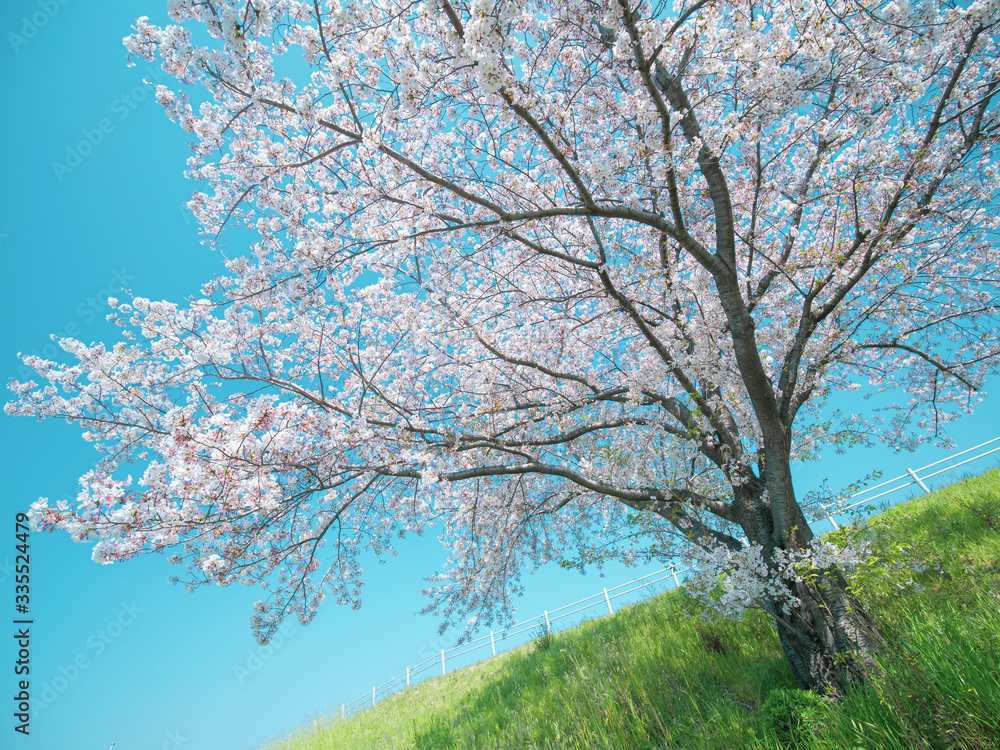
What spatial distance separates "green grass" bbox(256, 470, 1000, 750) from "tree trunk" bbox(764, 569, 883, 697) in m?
0.20

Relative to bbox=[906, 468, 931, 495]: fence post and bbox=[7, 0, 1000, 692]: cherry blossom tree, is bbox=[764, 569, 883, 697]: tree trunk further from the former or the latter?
bbox=[906, 468, 931, 495]: fence post

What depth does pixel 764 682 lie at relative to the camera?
13.6 ft

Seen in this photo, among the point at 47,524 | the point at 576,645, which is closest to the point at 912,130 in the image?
the point at 576,645

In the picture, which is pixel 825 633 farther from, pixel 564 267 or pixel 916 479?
pixel 916 479

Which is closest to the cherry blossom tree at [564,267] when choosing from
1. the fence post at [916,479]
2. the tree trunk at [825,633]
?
the tree trunk at [825,633]

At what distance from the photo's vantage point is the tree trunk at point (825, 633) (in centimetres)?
341

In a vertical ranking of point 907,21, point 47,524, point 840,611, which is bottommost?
point 840,611

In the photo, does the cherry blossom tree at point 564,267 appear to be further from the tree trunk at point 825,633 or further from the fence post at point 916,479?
the fence post at point 916,479

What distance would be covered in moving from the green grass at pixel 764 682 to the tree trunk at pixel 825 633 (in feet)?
0.66

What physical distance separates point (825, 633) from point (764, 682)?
0.90 metres

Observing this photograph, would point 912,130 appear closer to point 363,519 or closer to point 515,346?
point 515,346

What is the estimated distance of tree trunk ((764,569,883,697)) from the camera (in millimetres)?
3412

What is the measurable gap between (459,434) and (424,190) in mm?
2625

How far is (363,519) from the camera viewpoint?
21.3 feet
